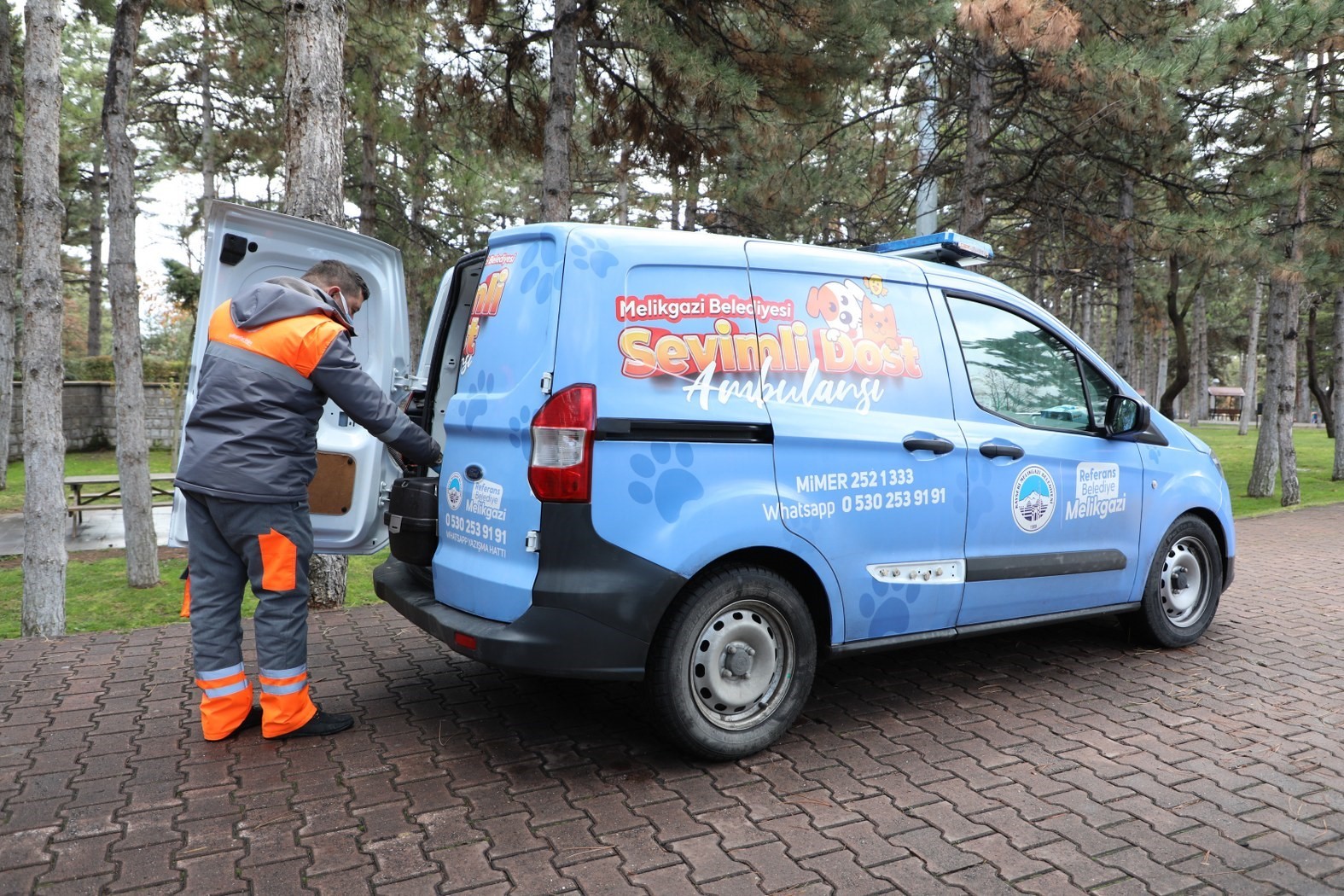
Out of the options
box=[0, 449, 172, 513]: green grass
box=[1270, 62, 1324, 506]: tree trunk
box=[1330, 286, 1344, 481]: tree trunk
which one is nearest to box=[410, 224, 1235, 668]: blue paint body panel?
box=[1270, 62, 1324, 506]: tree trunk

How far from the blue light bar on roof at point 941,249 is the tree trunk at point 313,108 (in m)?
3.89

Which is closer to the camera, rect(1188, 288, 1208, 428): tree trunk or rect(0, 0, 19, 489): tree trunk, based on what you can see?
rect(0, 0, 19, 489): tree trunk

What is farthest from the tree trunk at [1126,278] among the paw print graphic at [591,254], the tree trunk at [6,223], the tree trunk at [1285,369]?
the tree trunk at [6,223]

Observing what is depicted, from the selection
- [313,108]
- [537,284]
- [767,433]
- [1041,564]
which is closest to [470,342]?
[537,284]

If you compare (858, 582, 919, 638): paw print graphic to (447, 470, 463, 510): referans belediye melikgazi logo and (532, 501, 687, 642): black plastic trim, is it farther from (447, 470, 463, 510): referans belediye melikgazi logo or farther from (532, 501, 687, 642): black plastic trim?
(447, 470, 463, 510): referans belediye melikgazi logo

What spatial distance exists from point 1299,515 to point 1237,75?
5.50 metres

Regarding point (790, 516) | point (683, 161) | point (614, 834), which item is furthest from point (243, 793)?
point (683, 161)

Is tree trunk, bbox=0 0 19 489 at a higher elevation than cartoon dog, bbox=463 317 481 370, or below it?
higher

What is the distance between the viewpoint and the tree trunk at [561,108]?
9508mm

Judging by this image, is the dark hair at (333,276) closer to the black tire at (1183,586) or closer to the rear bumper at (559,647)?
the rear bumper at (559,647)

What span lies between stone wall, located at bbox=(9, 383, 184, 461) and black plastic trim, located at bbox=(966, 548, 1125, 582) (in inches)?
844

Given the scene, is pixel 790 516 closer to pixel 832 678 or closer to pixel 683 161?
pixel 832 678

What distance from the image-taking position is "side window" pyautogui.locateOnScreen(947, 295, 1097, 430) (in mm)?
4293

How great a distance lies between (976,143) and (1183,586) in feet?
23.1
